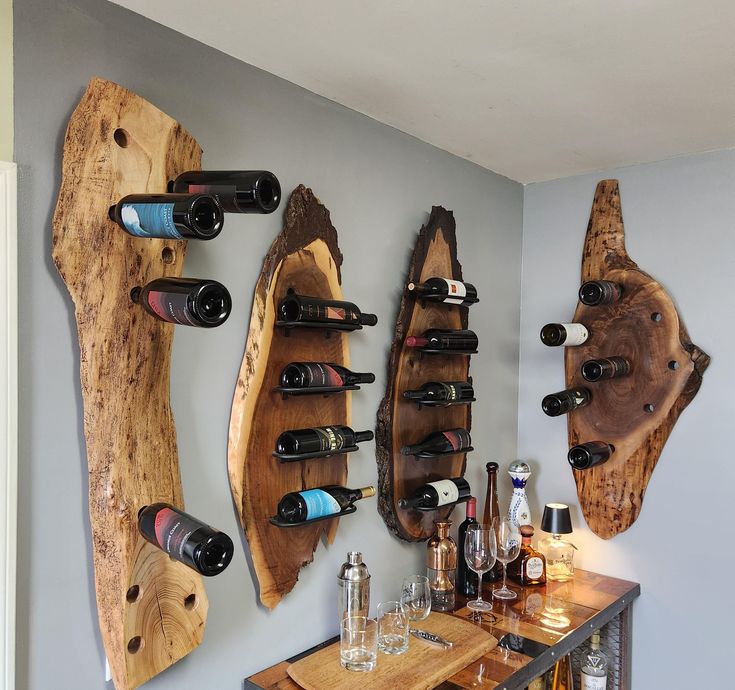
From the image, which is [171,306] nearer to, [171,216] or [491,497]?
[171,216]

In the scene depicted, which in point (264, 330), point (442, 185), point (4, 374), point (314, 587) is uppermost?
point (442, 185)

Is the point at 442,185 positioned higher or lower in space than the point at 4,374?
higher

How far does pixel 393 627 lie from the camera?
175 centimetres

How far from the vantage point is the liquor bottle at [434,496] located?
2.03 meters

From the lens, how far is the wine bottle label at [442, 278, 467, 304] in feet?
6.77

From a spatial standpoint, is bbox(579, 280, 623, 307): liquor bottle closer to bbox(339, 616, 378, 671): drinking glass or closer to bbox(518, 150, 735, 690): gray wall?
bbox(518, 150, 735, 690): gray wall

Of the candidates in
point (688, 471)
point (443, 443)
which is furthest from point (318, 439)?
point (688, 471)

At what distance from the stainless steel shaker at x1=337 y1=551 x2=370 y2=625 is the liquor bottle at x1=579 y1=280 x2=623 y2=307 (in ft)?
3.92

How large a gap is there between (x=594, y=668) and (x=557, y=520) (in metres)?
0.49

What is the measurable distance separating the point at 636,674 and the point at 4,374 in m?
2.22

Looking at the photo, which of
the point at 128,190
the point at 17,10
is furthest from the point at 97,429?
the point at 17,10

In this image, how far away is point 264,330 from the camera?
160 centimetres

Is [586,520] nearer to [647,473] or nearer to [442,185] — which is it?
[647,473]

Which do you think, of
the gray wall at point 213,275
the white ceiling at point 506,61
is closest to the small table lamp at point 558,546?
the gray wall at point 213,275
